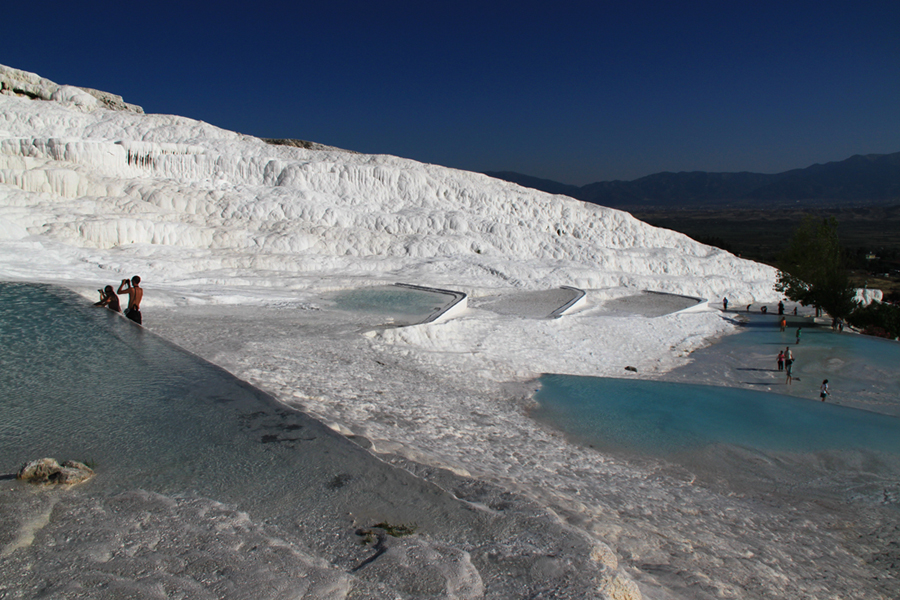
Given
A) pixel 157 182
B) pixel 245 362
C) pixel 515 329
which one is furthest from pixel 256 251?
pixel 245 362

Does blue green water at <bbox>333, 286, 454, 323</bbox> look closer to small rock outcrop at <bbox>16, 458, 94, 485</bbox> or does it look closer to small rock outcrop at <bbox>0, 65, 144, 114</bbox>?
small rock outcrop at <bbox>16, 458, 94, 485</bbox>

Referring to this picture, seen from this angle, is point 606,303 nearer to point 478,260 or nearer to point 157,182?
point 478,260

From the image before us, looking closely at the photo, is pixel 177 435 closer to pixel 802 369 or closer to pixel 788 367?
pixel 788 367

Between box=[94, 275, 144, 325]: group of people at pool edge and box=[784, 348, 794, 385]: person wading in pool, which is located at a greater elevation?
box=[94, 275, 144, 325]: group of people at pool edge

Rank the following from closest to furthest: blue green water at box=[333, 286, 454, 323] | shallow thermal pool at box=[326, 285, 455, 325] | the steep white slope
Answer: shallow thermal pool at box=[326, 285, 455, 325], blue green water at box=[333, 286, 454, 323], the steep white slope

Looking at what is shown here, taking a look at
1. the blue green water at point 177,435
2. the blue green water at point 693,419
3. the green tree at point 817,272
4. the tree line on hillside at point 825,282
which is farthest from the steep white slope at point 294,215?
the blue green water at point 177,435

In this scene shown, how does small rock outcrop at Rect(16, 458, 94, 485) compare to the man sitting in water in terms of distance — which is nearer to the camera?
small rock outcrop at Rect(16, 458, 94, 485)

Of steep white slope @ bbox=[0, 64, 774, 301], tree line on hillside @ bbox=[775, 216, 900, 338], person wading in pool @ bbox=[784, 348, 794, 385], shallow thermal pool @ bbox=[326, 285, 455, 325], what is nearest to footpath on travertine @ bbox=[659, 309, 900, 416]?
person wading in pool @ bbox=[784, 348, 794, 385]
